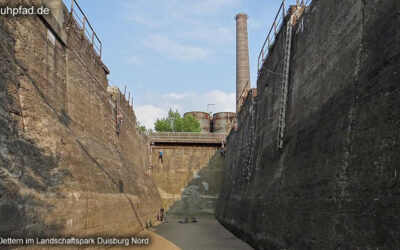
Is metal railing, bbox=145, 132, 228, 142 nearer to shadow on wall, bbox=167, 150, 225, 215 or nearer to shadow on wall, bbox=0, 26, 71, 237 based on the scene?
shadow on wall, bbox=167, 150, 225, 215

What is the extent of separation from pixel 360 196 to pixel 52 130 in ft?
27.6

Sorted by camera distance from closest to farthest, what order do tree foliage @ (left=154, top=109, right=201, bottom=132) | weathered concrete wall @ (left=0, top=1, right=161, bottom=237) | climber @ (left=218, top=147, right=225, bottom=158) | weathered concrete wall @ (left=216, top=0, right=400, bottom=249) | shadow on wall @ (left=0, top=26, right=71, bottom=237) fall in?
weathered concrete wall @ (left=216, top=0, right=400, bottom=249), shadow on wall @ (left=0, top=26, right=71, bottom=237), weathered concrete wall @ (left=0, top=1, right=161, bottom=237), climber @ (left=218, top=147, right=225, bottom=158), tree foliage @ (left=154, top=109, right=201, bottom=132)

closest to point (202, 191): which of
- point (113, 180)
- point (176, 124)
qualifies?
point (113, 180)

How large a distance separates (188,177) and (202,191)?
2396 millimetres

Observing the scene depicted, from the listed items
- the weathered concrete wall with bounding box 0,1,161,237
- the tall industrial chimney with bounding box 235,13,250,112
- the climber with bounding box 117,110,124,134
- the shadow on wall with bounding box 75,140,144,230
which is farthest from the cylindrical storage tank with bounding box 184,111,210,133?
the weathered concrete wall with bounding box 0,1,161,237

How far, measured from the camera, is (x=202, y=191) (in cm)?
3497

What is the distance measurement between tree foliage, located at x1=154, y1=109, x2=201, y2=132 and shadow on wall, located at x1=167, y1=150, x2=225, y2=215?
17.0 metres

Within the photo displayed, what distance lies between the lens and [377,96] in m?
5.73

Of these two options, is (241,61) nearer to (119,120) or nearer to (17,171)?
(119,120)

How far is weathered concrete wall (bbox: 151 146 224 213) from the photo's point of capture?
113 feet

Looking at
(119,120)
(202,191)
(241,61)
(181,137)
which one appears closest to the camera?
(119,120)

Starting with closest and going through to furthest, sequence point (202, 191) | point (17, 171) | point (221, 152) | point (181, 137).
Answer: point (17, 171) < point (202, 191) < point (221, 152) < point (181, 137)

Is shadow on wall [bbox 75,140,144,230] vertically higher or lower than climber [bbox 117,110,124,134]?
lower

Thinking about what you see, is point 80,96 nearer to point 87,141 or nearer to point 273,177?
point 87,141
